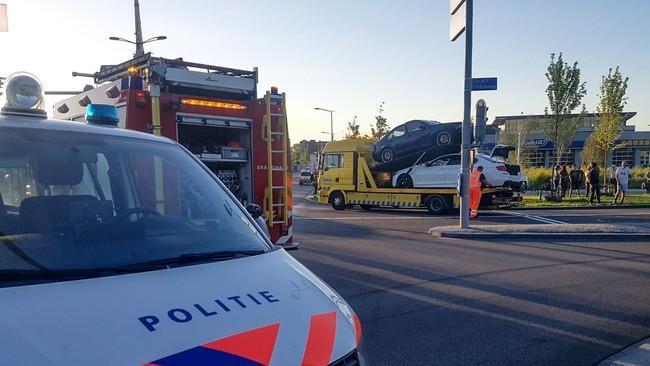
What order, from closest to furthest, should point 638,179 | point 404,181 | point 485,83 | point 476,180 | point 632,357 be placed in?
1. point 632,357
2. point 485,83
3. point 476,180
4. point 404,181
5. point 638,179

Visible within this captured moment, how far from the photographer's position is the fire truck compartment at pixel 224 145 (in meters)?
6.89

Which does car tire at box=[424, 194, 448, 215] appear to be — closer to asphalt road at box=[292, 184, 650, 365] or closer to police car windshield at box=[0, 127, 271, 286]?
asphalt road at box=[292, 184, 650, 365]

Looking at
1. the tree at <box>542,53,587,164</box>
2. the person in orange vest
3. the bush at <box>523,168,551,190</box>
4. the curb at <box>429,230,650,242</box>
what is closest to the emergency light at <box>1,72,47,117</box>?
the curb at <box>429,230,650,242</box>

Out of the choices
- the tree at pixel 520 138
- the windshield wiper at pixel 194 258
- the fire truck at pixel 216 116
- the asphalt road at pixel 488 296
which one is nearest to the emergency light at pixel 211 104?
the fire truck at pixel 216 116

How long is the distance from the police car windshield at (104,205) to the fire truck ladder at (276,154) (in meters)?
4.19

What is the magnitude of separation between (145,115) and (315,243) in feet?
17.9

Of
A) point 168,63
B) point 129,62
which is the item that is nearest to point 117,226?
point 168,63

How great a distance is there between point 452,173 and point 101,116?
628 inches

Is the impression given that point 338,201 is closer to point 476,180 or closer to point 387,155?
point 387,155

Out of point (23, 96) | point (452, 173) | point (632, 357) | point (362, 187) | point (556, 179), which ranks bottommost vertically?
point (632, 357)

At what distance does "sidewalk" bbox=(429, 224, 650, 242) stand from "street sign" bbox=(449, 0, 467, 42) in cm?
494

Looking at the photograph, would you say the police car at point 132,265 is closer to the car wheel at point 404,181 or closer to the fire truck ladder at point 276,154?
the fire truck ladder at point 276,154

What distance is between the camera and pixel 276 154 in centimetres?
768

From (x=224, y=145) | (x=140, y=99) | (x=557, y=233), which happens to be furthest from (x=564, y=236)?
(x=140, y=99)
